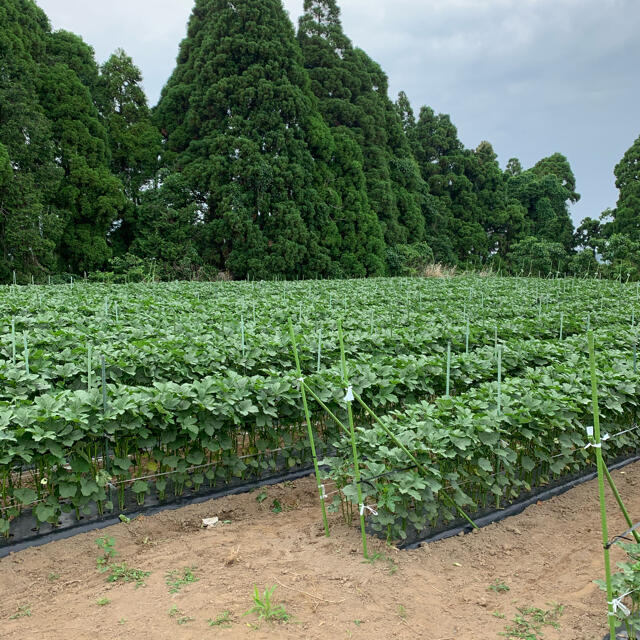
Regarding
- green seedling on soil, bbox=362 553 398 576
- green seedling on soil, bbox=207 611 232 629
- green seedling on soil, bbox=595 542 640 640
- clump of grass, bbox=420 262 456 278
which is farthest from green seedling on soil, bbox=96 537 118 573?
clump of grass, bbox=420 262 456 278

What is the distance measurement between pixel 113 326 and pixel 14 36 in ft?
54.1

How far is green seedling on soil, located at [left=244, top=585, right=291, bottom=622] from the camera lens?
241 cm

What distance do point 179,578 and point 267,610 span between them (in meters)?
0.60

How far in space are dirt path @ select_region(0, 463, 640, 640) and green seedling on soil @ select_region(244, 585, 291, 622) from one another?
0.03 metres

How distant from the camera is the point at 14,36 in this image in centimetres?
1777

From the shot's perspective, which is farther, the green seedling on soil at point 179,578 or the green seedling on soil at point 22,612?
the green seedling on soil at point 179,578

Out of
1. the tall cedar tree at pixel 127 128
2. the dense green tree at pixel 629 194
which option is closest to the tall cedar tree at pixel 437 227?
the dense green tree at pixel 629 194

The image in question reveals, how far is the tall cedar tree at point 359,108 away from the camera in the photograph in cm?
2625

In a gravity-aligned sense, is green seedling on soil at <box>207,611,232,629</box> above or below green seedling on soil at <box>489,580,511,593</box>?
above

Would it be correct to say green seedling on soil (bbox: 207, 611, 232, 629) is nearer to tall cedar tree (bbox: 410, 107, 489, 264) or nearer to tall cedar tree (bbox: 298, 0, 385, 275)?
tall cedar tree (bbox: 298, 0, 385, 275)

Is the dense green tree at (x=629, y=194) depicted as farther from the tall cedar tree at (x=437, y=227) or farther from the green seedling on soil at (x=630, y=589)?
the green seedling on soil at (x=630, y=589)

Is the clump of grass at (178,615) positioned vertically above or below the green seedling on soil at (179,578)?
above

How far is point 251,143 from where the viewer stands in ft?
68.3

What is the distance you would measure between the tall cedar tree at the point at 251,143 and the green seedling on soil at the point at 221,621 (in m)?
17.8
